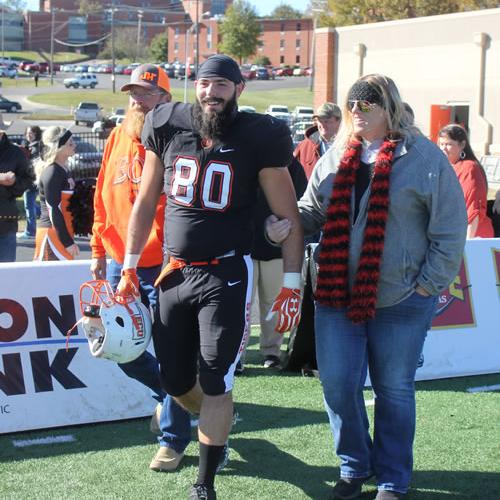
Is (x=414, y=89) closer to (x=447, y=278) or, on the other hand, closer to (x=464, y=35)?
(x=464, y=35)

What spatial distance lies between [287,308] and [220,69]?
1108mm

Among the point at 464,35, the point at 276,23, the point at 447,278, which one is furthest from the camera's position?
the point at 276,23

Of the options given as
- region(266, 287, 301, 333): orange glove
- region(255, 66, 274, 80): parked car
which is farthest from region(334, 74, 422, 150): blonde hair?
region(255, 66, 274, 80): parked car

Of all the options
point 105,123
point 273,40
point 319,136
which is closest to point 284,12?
point 273,40

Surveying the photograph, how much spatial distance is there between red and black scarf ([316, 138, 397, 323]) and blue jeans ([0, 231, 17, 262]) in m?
3.56

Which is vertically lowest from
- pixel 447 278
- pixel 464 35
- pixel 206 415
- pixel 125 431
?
pixel 125 431

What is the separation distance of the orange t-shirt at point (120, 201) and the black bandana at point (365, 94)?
132 centimetres

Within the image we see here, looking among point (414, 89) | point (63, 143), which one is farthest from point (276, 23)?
point (63, 143)

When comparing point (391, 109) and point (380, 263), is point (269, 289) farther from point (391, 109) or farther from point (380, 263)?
point (391, 109)

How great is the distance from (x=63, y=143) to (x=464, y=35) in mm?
31108

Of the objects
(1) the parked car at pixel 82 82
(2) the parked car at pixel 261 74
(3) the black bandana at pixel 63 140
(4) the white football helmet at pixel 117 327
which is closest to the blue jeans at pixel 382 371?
(4) the white football helmet at pixel 117 327

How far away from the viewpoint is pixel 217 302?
152 inches

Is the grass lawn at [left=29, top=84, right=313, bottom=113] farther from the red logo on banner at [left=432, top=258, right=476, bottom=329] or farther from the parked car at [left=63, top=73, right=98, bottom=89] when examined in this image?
the red logo on banner at [left=432, top=258, right=476, bottom=329]

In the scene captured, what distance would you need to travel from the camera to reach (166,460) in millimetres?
4449
